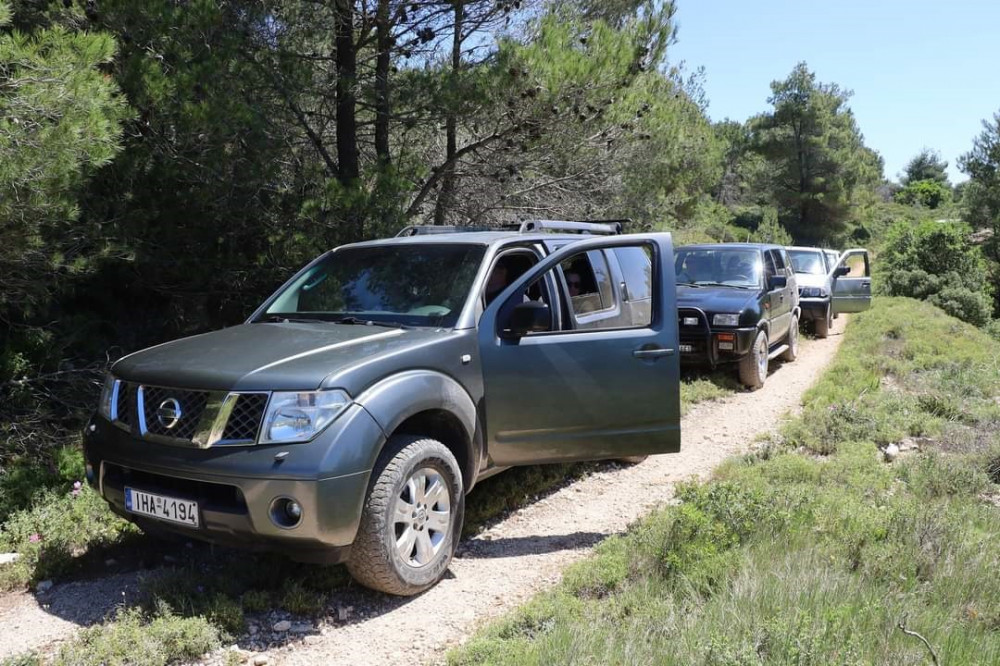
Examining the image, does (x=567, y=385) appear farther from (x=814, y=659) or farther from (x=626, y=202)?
(x=626, y=202)

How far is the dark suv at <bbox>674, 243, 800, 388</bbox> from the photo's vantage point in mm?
9227

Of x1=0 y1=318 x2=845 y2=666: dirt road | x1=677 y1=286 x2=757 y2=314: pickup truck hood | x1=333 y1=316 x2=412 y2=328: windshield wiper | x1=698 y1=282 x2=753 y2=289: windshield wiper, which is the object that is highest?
x1=333 y1=316 x2=412 y2=328: windshield wiper

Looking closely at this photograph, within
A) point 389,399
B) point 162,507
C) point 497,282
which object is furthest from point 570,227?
point 162,507

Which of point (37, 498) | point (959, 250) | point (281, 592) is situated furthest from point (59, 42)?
point (959, 250)

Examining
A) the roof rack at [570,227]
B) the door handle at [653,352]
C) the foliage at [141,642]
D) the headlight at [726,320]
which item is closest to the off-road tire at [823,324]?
the headlight at [726,320]

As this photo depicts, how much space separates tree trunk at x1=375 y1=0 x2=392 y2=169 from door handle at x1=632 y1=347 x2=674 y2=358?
4563 mm

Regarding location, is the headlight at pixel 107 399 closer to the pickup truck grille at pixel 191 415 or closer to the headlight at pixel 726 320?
the pickup truck grille at pixel 191 415

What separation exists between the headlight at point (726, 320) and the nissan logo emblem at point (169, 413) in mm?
6966

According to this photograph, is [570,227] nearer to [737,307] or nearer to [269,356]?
[269,356]

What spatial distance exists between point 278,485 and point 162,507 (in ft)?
2.42

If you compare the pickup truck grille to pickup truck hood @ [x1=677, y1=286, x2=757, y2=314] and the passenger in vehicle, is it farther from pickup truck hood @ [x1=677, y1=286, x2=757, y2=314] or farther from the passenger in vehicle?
pickup truck hood @ [x1=677, y1=286, x2=757, y2=314]

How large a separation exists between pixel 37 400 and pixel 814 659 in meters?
6.44

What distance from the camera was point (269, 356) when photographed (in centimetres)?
385

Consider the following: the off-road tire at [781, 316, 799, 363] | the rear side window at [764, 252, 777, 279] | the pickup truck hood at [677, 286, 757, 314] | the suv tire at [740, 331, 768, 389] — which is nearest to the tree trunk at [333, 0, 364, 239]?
the pickup truck hood at [677, 286, 757, 314]
